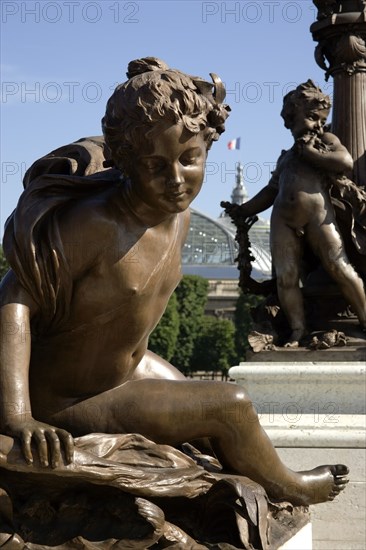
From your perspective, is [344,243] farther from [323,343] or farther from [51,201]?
[51,201]

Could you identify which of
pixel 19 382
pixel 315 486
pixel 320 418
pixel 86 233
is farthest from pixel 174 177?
pixel 320 418

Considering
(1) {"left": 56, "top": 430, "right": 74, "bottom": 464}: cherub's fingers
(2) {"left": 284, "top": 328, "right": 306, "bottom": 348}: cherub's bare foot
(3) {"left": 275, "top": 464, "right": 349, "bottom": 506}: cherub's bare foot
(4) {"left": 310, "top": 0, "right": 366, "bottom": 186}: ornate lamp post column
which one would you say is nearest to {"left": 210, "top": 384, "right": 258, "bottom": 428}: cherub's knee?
(3) {"left": 275, "top": 464, "right": 349, "bottom": 506}: cherub's bare foot

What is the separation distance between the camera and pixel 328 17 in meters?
9.45

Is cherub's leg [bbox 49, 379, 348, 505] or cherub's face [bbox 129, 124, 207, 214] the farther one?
cherub's leg [bbox 49, 379, 348, 505]

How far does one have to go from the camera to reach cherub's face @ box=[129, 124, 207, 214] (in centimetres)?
314

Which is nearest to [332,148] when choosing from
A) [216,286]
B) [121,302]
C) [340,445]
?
[340,445]

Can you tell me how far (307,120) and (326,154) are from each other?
0.98 feet

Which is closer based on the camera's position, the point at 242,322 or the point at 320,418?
the point at 320,418

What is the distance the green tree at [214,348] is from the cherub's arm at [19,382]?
1866 inches

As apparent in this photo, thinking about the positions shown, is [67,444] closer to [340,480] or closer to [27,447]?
[27,447]

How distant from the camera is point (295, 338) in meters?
8.79

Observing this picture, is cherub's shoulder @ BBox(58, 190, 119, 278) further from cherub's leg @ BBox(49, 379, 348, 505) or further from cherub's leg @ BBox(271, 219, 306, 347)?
cherub's leg @ BBox(271, 219, 306, 347)

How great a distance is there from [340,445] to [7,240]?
502 centimetres

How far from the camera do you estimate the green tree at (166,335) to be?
46.5 meters
